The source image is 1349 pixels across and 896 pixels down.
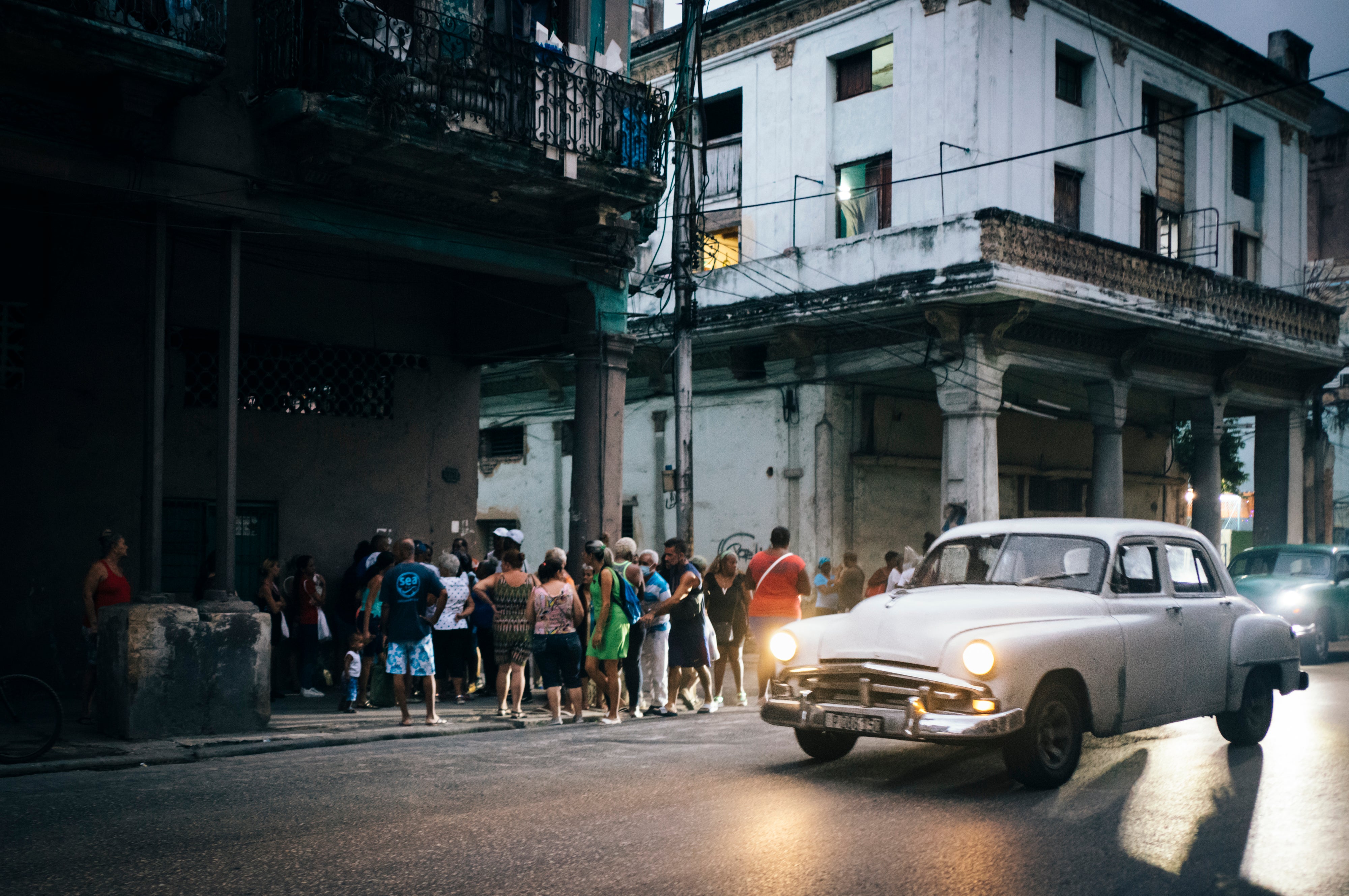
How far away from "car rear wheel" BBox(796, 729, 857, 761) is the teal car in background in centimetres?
953

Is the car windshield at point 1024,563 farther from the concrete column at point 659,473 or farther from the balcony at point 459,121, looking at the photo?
the concrete column at point 659,473

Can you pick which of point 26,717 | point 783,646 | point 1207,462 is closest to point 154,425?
point 26,717

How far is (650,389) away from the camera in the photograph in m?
24.1

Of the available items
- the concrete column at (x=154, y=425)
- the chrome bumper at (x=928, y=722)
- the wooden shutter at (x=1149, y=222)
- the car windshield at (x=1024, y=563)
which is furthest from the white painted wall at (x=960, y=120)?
the chrome bumper at (x=928, y=722)

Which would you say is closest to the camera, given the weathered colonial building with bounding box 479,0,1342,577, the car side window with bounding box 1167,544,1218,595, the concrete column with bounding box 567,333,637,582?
the car side window with bounding box 1167,544,1218,595

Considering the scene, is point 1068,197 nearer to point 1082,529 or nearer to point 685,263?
point 685,263

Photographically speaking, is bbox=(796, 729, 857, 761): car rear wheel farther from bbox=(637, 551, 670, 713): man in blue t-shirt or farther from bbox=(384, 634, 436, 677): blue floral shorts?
bbox=(384, 634, 436, 677): blue floral shorts

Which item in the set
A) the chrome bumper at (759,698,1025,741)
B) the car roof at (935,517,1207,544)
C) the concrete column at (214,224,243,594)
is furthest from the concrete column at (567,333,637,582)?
the chrome bumper at (759,698,1025,741)

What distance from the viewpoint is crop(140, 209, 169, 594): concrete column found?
991cm

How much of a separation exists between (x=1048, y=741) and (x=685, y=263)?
9.22m

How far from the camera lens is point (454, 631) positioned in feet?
40.3

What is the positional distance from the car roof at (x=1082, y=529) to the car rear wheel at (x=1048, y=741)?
4.09 feet

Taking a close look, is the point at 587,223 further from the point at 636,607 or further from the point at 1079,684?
the point at 1079,684

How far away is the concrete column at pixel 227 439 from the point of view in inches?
403
